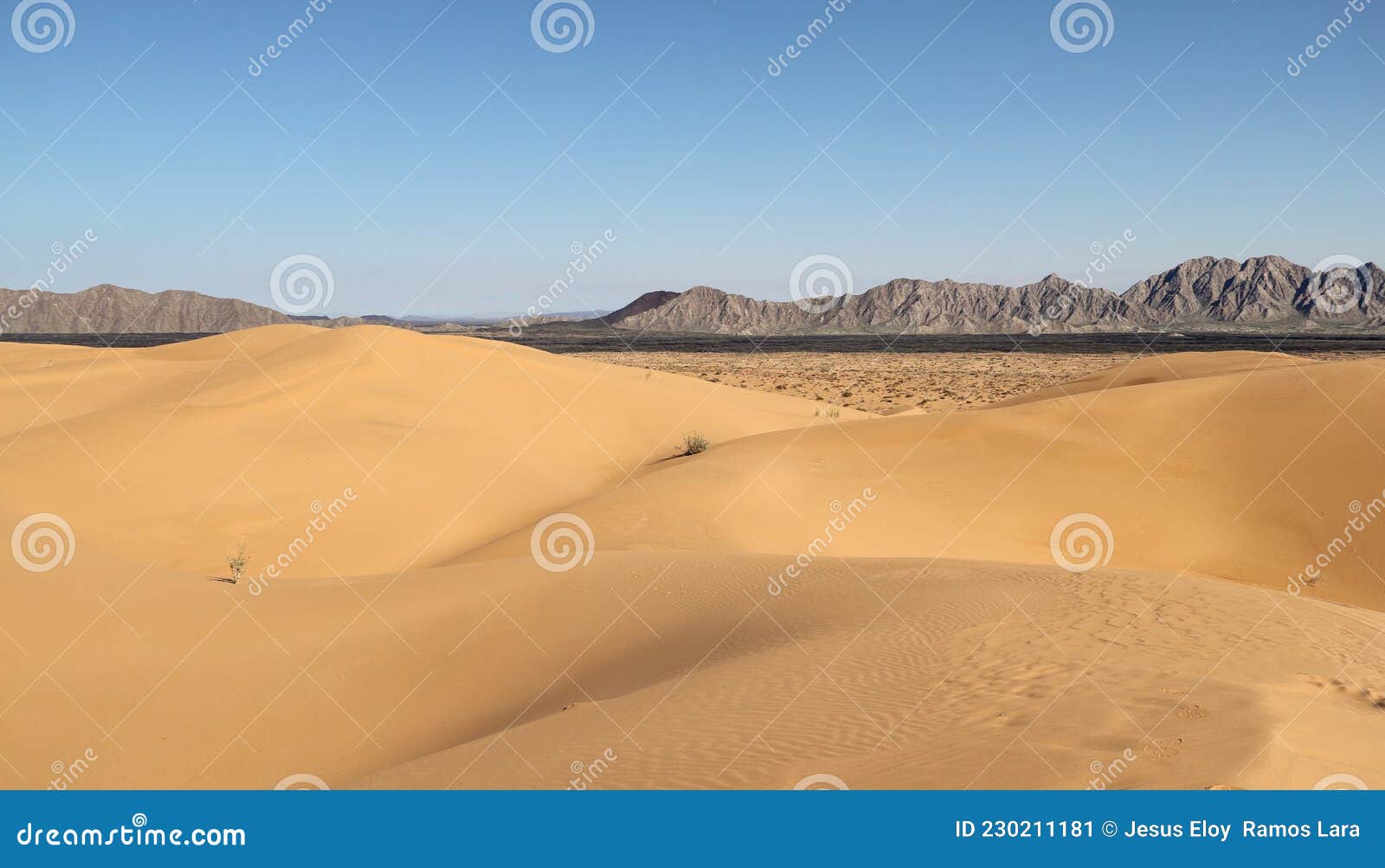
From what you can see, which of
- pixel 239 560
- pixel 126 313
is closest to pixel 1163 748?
pixel 239 560

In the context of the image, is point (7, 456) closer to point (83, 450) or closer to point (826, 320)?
point (83, 450)

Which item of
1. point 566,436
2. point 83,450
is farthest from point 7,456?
point 566,436

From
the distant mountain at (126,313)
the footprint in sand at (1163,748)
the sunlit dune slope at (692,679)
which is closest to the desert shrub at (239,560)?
the sunlit dune slope at (692,679)

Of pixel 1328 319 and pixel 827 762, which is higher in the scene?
pixel 1328 319

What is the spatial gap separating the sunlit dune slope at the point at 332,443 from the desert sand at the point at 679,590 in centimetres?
10

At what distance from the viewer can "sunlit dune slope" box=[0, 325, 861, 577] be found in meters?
15.7

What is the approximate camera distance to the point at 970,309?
167500 millimetres

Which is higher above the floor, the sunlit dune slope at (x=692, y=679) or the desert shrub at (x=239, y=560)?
the desert shrub at (x=239, y=560)

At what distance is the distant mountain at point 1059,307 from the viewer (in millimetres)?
144500

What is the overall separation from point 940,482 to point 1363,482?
8.29m

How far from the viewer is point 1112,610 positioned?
8.94 meters

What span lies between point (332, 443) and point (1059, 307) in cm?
16460

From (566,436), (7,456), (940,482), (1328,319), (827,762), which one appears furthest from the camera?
(1328,319)

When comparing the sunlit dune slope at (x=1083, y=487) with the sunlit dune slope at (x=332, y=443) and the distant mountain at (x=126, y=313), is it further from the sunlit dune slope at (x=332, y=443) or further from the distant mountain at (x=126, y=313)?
the distant mountain at (x=126, y=313)
